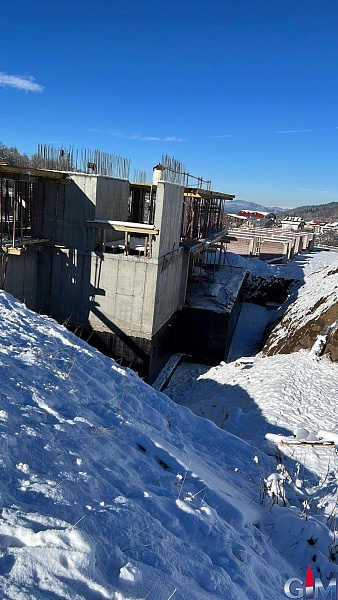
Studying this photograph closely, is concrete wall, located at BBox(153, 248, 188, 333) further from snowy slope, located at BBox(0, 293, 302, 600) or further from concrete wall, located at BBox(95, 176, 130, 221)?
snowy slope, located at BBox(0, 293, 302, 600)

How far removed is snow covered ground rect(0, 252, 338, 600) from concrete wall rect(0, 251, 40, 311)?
605 centimetres

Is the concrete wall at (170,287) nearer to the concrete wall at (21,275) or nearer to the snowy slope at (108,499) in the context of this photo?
the concrete wall at (21,275)

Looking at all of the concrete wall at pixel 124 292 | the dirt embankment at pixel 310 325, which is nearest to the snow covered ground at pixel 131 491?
the dirt embankment at pixel 310 325

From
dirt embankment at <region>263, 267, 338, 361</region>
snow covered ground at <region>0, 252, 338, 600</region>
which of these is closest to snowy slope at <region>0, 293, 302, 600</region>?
snow covered ground at <region>0, 252, 338, 600</region>

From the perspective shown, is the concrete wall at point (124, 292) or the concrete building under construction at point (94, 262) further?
the concrete wall at point (124, 292)

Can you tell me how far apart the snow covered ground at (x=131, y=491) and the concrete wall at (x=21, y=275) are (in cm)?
605

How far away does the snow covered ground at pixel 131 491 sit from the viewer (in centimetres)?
306

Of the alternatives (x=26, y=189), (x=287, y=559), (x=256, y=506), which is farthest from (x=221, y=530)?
(x=26, y=189)

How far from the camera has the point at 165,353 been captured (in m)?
18.3

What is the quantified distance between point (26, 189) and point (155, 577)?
15.3 metres

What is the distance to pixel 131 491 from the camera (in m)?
4.25

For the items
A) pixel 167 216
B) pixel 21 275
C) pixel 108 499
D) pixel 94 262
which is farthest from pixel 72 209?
pixel 108 499

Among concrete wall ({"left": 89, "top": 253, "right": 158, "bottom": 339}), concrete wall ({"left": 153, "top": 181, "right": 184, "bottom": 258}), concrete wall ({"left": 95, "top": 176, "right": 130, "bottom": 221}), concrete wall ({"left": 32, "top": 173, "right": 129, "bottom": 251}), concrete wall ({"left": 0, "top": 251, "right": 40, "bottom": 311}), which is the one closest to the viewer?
concrete wall ({"left": 0, "top": 251, "right": 40, "bottom": 311})

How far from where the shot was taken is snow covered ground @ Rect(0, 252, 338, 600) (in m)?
3.06
